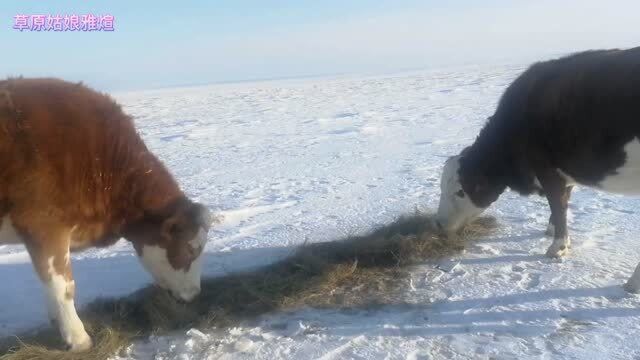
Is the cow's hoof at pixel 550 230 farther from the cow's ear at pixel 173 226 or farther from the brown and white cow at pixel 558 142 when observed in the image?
the cow's ear at pixel 173 226

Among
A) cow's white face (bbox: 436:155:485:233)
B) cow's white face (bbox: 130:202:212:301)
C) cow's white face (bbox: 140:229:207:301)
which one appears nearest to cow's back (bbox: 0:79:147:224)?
cow's white face (bbox: 130:202:212:301)

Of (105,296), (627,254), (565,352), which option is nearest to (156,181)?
(105,296)

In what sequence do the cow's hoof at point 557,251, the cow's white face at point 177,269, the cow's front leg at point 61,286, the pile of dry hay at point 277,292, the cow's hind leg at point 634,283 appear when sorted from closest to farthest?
1. the cow's front leg at point 61,286
2. the pile of dry hay at point 277,292
3. the cow's white face at point 177,269
4. the cow's hind leg at point 634,283
5. the cow's hoof at point 557,251

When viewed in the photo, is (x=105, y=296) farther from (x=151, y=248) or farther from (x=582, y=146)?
(x=582, y=146)

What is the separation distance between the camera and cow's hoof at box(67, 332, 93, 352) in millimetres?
4141

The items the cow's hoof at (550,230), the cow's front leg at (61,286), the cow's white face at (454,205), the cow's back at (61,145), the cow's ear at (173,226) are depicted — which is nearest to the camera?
the cow's back at (61,145)

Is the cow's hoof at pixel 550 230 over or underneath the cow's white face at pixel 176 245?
underneath

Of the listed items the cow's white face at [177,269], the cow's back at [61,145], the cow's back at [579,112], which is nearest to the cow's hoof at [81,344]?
the cow's white face at [177,269]

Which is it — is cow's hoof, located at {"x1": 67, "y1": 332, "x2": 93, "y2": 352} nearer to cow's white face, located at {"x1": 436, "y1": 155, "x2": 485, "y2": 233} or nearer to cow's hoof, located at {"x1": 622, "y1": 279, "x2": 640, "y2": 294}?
cow's white face, located at {"x1": 436, "y1": 155, "x2": 485, "y2": 233}

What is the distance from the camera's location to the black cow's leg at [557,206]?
→ 5422mm

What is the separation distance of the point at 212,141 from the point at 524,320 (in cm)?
1043

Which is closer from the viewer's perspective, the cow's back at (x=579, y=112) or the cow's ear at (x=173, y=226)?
the cow's ear at (x=173, y=226)

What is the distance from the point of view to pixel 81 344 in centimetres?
417

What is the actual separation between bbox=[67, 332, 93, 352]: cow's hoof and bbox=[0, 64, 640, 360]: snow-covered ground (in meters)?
0.39
